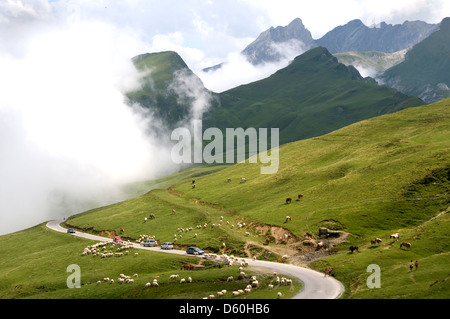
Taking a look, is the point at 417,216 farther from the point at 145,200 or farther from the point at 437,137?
the point at 145,200

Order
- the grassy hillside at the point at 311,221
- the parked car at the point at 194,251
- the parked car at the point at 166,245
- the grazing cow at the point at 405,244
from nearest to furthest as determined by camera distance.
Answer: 1. the grassy hillside at the point at 311,221
2. the grazing cow at the point at 405,244
3. the parked car at the point at 194,251
4. the parked car at the point at 166,245

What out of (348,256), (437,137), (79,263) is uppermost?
(437,137)

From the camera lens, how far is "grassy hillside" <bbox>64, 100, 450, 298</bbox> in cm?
6831

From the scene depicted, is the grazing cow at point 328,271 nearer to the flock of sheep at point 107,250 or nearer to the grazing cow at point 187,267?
the grazing cow at point 187,267

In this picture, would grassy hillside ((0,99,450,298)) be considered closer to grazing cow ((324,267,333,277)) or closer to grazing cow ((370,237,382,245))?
grazing cow ((370,237,382,245))

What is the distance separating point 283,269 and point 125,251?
1569 inches

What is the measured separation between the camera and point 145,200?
528 ft

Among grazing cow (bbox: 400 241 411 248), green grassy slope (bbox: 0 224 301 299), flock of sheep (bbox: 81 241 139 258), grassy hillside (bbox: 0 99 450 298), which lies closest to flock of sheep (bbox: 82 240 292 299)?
flock of sheep (bbox: 81 241 139 258)

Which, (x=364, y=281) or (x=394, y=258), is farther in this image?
(x=394, y=258)

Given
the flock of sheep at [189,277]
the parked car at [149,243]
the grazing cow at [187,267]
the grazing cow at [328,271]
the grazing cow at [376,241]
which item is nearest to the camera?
the flock of sheep at [189,277]

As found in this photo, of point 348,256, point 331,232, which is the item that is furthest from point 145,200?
point 348,256

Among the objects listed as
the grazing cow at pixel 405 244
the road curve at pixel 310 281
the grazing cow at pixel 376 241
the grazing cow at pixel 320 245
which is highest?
the grazing cow at pixel 405 244

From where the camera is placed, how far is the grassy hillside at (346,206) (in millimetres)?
68312

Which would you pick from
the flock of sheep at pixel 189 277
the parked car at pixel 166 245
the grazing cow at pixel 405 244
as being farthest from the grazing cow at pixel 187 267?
the grazing cow at pixel 405 244
